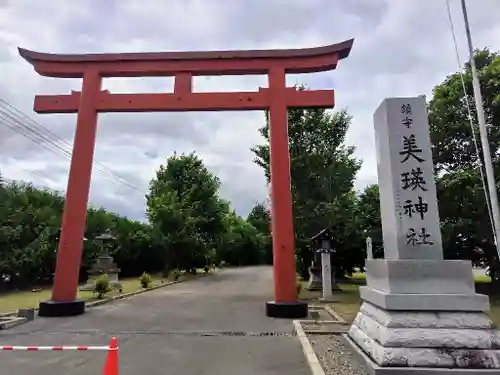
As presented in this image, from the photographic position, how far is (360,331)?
639 centimetres

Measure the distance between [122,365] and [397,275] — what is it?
432 centimetres

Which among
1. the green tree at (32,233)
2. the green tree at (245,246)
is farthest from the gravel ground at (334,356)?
the green tree at (245,246)

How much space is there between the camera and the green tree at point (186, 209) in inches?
1210

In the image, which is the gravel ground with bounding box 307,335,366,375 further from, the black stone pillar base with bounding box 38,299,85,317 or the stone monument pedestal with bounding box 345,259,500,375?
the black stone pillar base with bounding box 38,299,85,317

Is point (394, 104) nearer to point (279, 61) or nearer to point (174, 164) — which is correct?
point (279, 61)

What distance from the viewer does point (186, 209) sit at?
31.7m

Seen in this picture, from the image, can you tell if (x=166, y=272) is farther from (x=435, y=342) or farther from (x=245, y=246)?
(x=245, y=246)

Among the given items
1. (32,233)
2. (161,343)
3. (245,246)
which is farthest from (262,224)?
(161,343)

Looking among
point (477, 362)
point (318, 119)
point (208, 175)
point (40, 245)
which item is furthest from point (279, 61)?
point (208, 175)

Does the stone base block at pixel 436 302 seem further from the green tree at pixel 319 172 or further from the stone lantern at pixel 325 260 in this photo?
the green tree at pixel 319 172

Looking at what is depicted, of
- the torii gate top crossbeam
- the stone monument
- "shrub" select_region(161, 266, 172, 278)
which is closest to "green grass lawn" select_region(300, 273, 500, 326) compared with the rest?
the stone monument

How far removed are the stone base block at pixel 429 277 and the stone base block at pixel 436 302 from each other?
3.5 inches

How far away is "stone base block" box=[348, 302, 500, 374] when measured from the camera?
493 cm

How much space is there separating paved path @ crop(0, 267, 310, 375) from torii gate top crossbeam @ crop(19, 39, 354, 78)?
7.37 metres
